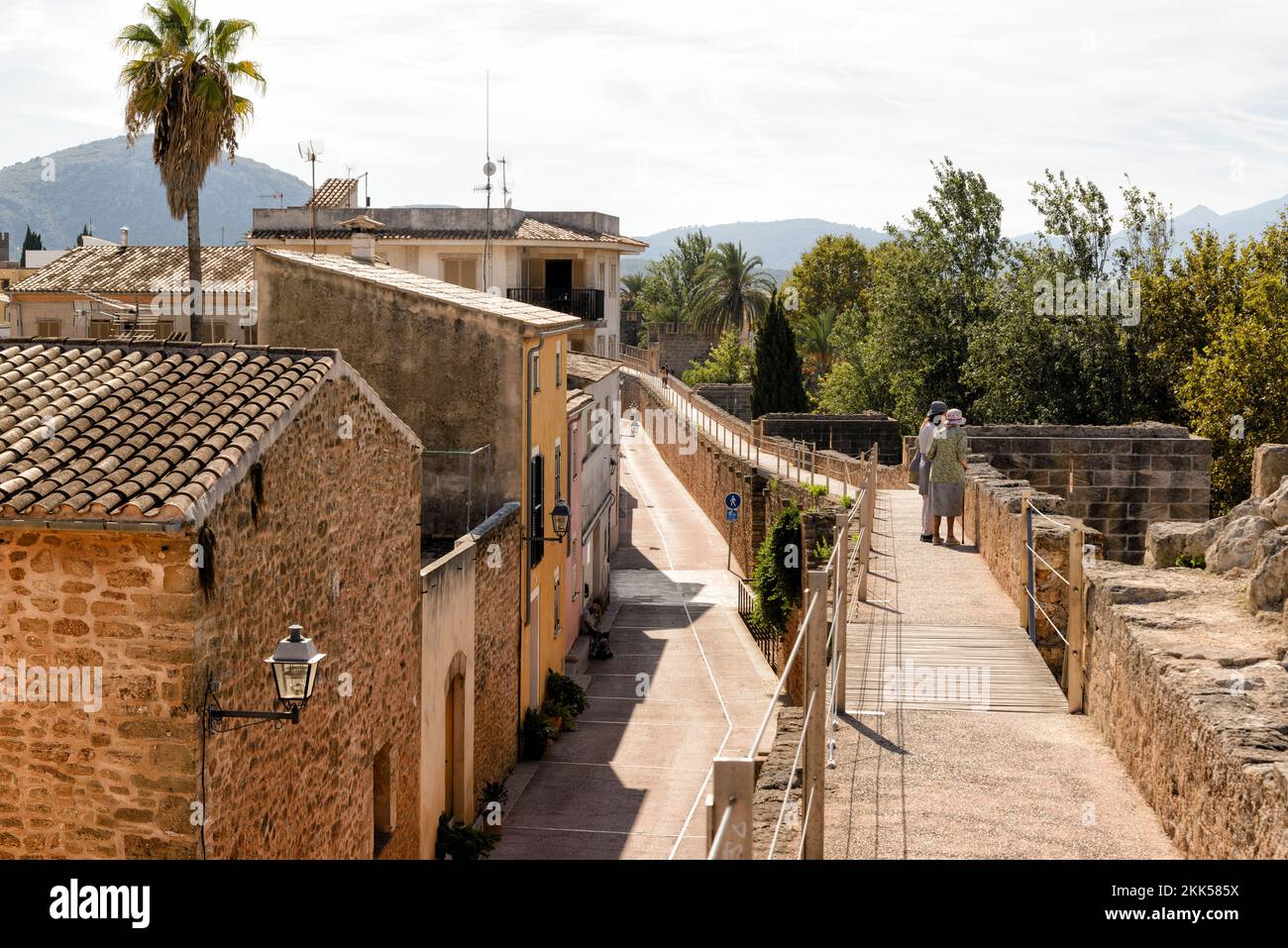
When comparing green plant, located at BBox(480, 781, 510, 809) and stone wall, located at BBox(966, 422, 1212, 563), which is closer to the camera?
green plant, located at BBox(480, 781, 510, 809)

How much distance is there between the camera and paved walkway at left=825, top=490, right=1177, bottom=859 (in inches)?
331

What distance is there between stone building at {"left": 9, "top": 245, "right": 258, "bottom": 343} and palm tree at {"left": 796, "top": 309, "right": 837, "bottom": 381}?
117ft

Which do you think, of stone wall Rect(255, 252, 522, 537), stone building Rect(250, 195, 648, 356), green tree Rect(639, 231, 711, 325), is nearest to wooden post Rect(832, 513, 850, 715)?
stone wall Rect(255, 252, 522, 537)

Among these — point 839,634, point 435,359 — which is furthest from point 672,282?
point 839,634

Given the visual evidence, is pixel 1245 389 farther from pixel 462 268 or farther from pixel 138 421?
pixel 138 421

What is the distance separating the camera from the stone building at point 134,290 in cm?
3856

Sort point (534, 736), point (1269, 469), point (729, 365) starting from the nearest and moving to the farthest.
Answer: point (1269, 469)
point (534, 736)
point (729, 365)

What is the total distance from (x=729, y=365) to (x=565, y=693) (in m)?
48.4

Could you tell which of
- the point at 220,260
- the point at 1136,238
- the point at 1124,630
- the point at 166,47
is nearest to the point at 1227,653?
the point at 1124,630

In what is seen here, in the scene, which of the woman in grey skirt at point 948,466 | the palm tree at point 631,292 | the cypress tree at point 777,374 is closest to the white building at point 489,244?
the cypress tree at point 777,374

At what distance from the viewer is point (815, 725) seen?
8047 mm

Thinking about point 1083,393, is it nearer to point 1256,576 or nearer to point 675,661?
point 675,661

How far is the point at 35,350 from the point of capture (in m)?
11.9

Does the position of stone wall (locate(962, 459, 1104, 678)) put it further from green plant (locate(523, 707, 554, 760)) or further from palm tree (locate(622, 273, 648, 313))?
palm tree (locate(622, 273, 648, 313))
